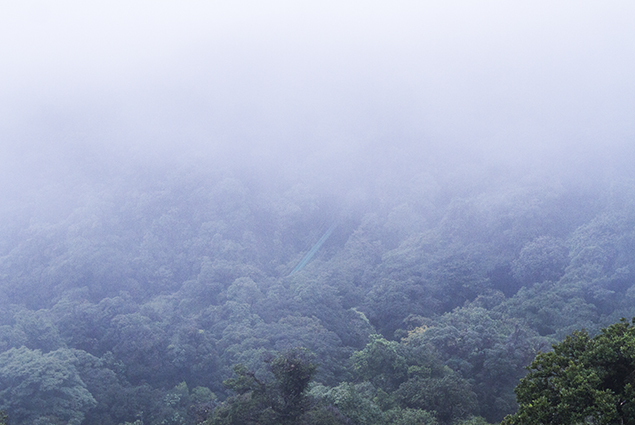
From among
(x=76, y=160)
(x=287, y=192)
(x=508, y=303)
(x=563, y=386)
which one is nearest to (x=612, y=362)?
(x=563, y=386)

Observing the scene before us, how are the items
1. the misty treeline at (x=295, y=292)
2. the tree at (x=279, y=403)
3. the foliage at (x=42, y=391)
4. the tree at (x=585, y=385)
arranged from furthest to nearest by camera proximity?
the misty treeline at (x=295, y=292) → the foliage at (x=42, y=391) → the tree at (x=279, y=403) → the tree at (x=585, y=385)

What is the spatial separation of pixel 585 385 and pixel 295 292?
30.8 meters

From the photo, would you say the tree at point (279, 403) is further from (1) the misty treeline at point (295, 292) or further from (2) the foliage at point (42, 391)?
(2) the foliage at point (42, 391)

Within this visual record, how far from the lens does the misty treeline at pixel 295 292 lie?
2411cm

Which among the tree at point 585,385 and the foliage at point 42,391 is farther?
the foliage at point 42,391

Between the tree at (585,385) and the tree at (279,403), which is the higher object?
the tree at (585,385)

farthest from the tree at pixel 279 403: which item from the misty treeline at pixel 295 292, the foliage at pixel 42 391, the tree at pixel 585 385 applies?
the tree at pixel 585 385

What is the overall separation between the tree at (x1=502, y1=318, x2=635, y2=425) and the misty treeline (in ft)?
32.0

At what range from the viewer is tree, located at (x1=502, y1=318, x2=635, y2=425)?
8258 mm

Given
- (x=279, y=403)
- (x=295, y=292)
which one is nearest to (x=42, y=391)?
(x=279, y=403)

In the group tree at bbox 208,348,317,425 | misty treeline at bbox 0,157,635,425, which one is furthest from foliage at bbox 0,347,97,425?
tree at bbox 208,348,317,425

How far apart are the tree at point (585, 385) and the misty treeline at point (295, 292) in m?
9.75

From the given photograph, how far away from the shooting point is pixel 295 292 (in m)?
38.7

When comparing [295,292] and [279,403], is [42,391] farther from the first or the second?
[295,292]
